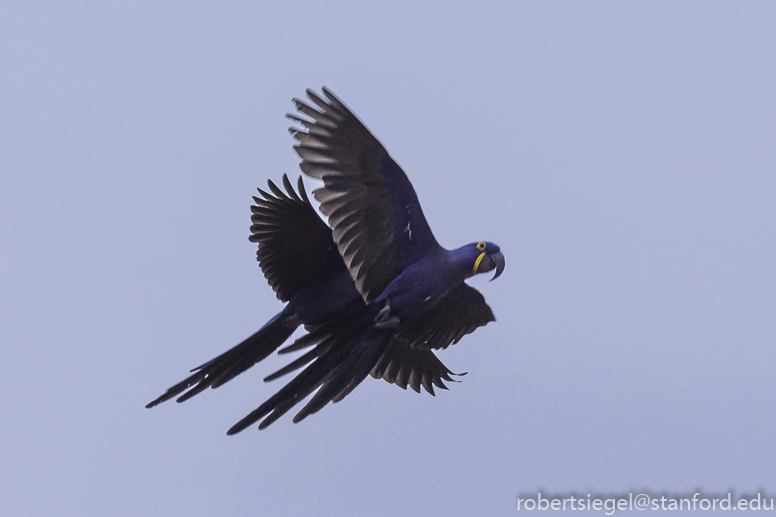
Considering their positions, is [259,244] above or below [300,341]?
above

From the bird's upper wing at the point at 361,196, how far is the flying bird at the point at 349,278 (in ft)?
0.04

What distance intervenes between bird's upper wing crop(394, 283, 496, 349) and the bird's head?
2.09 feet

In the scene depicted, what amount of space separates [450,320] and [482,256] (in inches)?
46.0

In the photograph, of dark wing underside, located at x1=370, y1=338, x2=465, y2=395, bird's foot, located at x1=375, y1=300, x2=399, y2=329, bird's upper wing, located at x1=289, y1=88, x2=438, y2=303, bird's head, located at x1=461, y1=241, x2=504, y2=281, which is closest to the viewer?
bird's upper wing, located at x1=289, y1=88, x2=438, y2=303

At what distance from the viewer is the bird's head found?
33.6 feet

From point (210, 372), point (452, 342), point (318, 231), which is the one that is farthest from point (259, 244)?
point (452, 342)

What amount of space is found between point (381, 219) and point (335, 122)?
45.4 inches

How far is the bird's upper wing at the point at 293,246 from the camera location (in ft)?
37.8

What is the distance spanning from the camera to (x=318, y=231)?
11531 mm

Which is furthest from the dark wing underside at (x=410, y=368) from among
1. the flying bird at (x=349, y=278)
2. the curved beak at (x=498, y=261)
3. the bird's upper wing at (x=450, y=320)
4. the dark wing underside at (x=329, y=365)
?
the curved beak at (x=498, y=261)

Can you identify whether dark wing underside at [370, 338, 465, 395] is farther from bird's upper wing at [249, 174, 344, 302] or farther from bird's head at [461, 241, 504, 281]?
bird's head at [461, 241, 504, 281]

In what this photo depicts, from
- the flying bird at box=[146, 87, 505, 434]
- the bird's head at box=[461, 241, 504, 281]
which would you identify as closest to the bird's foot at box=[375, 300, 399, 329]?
the flying bird at box=[146, 87, 505, 434]

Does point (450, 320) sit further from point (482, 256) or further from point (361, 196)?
point (361, 196)

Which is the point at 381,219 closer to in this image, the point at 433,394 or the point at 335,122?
the point at 335,122
